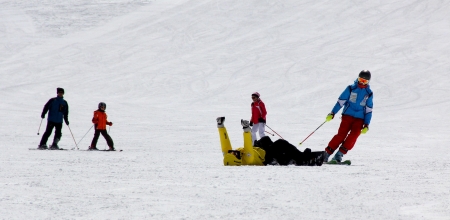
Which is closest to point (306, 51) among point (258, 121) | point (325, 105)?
point (325, 105)

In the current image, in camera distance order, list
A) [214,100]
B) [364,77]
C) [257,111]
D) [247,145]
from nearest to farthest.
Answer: [247,145] → [364,77] → [257,111] → [214,100]

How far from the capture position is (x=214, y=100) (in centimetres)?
2642

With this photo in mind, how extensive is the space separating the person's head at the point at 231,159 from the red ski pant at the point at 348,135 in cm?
138

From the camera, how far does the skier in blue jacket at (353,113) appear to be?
984 centimetres

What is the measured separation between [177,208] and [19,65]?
2809 cm

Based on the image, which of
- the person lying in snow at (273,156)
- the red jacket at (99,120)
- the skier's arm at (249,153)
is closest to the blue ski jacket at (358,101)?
the person lying in snow at (273,156)

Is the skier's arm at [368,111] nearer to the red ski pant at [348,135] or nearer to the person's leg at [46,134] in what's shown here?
the red ski pant at [348,135]

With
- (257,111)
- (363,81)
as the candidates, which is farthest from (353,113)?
(257,111)

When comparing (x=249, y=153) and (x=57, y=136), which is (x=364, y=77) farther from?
(x=57, y=136)

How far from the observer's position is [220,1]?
4000 cm

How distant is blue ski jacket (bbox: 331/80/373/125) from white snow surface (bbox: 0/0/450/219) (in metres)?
0.70

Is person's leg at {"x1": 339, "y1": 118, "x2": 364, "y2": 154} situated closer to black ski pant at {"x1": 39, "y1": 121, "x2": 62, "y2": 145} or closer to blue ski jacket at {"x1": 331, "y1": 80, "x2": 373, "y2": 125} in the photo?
blue ski jacket at {"x1": 331, "y1": 80, "x2": 373, "y2": 125}

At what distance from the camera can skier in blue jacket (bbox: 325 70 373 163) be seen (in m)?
9.84

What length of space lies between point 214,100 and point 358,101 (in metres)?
16.7
